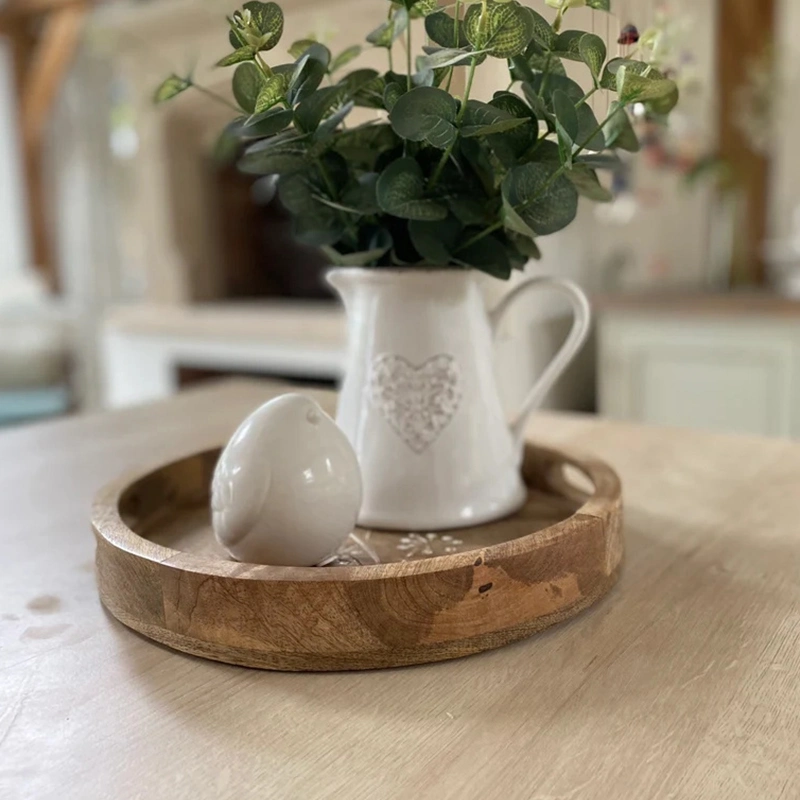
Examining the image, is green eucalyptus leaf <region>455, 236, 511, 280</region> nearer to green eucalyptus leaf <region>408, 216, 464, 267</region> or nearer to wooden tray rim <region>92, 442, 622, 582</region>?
green eucalyptus leaf <region>408, 216, 464, 267</region>

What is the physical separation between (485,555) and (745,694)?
172 millimetres

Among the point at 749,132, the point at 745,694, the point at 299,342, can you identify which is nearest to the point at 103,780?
the point at 745,694

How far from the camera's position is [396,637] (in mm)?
539

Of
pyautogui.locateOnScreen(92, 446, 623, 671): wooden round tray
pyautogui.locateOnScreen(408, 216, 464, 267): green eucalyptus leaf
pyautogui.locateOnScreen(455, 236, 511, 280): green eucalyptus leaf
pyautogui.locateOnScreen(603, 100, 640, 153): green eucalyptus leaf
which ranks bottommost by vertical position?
pyautogui.locateOnScreen(92, 446, 623, 671): wooden round tray

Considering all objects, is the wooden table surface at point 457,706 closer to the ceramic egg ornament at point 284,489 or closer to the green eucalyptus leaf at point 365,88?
the ceramic egg ornament at point 284,489

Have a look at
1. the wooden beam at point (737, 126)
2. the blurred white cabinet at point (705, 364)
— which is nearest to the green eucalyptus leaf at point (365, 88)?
the blurred white cabinet at point (705, 364)

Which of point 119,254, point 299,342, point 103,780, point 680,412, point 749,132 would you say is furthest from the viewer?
point 119,254

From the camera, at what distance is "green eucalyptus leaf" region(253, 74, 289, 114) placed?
59cm

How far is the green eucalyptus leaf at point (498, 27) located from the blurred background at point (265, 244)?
1.18ft

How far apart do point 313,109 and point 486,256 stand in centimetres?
18

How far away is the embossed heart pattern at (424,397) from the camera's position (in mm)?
729

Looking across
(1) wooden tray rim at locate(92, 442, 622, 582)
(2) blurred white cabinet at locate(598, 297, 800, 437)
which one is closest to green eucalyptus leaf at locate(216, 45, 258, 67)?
(1) wooden tray rim at locate(92, 442, 622, 582)

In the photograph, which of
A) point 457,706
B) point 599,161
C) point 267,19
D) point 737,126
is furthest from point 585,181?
point 737,126

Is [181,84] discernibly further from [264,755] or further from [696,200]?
[696,200]
